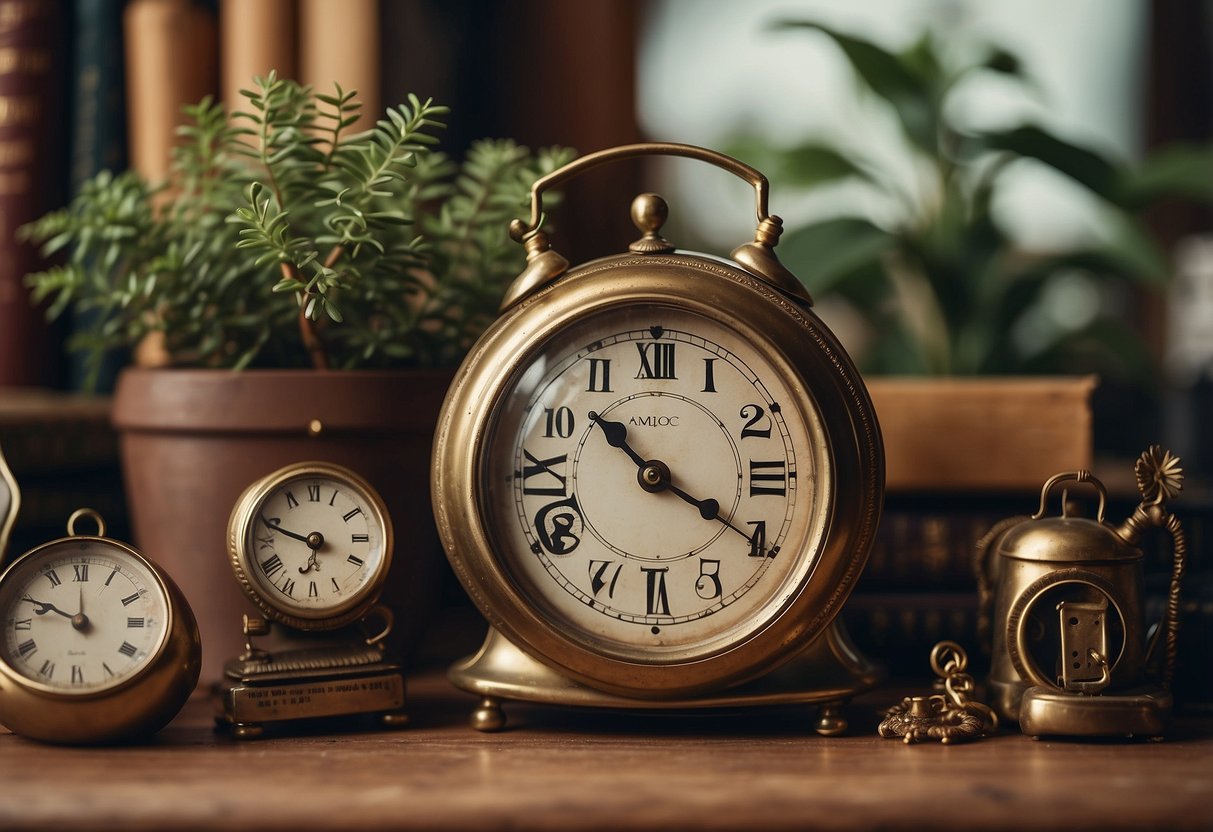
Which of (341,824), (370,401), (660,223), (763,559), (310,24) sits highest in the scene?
(310,24)

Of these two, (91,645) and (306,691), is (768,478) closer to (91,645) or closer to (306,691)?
(306,691)

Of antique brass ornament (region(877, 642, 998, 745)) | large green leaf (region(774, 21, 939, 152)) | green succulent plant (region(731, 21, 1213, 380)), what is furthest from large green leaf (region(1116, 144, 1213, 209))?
antique brass ornament (region(877, 642, 998, 745))

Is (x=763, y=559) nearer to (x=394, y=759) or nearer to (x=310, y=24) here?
(x=394, y=759)

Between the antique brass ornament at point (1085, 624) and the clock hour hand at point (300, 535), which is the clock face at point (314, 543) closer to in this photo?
the clock hour hand at point (300, 535)

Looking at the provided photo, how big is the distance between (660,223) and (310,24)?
19.8 inches

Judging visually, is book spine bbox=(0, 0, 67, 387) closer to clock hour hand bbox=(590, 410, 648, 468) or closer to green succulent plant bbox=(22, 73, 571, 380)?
green succulent plant bbox=(22, 73, 571, 380)

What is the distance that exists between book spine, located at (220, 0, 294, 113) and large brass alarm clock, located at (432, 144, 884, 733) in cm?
46

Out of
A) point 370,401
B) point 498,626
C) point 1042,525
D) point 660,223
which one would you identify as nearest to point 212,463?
point 370,401

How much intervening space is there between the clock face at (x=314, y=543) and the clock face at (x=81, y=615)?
0.23 ft

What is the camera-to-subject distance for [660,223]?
2.68 ft

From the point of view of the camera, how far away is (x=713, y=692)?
0.77 meters

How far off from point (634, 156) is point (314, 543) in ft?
1.15

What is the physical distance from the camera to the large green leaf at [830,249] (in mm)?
1104

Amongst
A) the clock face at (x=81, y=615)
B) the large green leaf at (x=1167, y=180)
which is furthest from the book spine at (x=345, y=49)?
the large green leaf at (x=1167, y=180)
